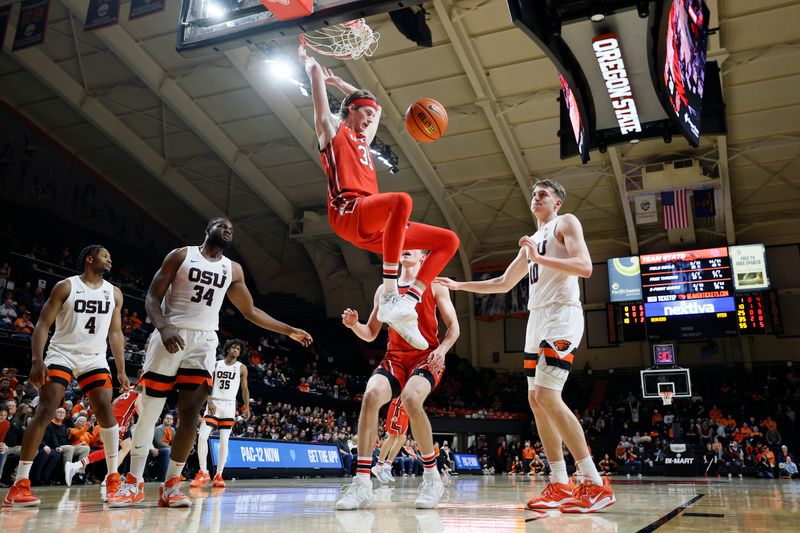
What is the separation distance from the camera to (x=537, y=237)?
4.72 m

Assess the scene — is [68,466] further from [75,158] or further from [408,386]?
[75,158]

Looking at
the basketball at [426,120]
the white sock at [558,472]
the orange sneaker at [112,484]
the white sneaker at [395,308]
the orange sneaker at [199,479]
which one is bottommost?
the orange sneaker at [199,479]

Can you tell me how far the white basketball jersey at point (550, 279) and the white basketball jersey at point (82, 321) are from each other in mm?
3359

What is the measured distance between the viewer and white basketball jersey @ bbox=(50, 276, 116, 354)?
501 cm

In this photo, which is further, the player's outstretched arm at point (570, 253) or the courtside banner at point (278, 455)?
the courtside banner at point (278, 455)

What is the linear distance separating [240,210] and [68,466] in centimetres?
1712

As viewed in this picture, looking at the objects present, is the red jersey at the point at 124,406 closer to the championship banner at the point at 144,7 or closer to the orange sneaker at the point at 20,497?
the orange sneaker at the point at 20,497

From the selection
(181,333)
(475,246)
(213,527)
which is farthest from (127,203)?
(213,527)

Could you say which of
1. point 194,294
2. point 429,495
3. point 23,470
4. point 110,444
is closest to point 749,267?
point 429,495

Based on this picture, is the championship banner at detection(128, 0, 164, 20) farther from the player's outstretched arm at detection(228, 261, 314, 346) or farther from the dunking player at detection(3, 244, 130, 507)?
the player's outstretched arm at detection(228, 261, 314, 346)

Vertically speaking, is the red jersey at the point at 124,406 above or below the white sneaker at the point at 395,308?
below

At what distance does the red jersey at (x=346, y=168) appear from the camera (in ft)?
13.0

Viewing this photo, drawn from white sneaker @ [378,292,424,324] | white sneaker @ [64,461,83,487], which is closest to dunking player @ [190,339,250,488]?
white sneaker @ [64,461,83,487]

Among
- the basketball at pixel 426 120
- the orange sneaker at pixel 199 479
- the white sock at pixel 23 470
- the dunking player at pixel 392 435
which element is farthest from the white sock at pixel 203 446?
the basketball at pixel 426 120
